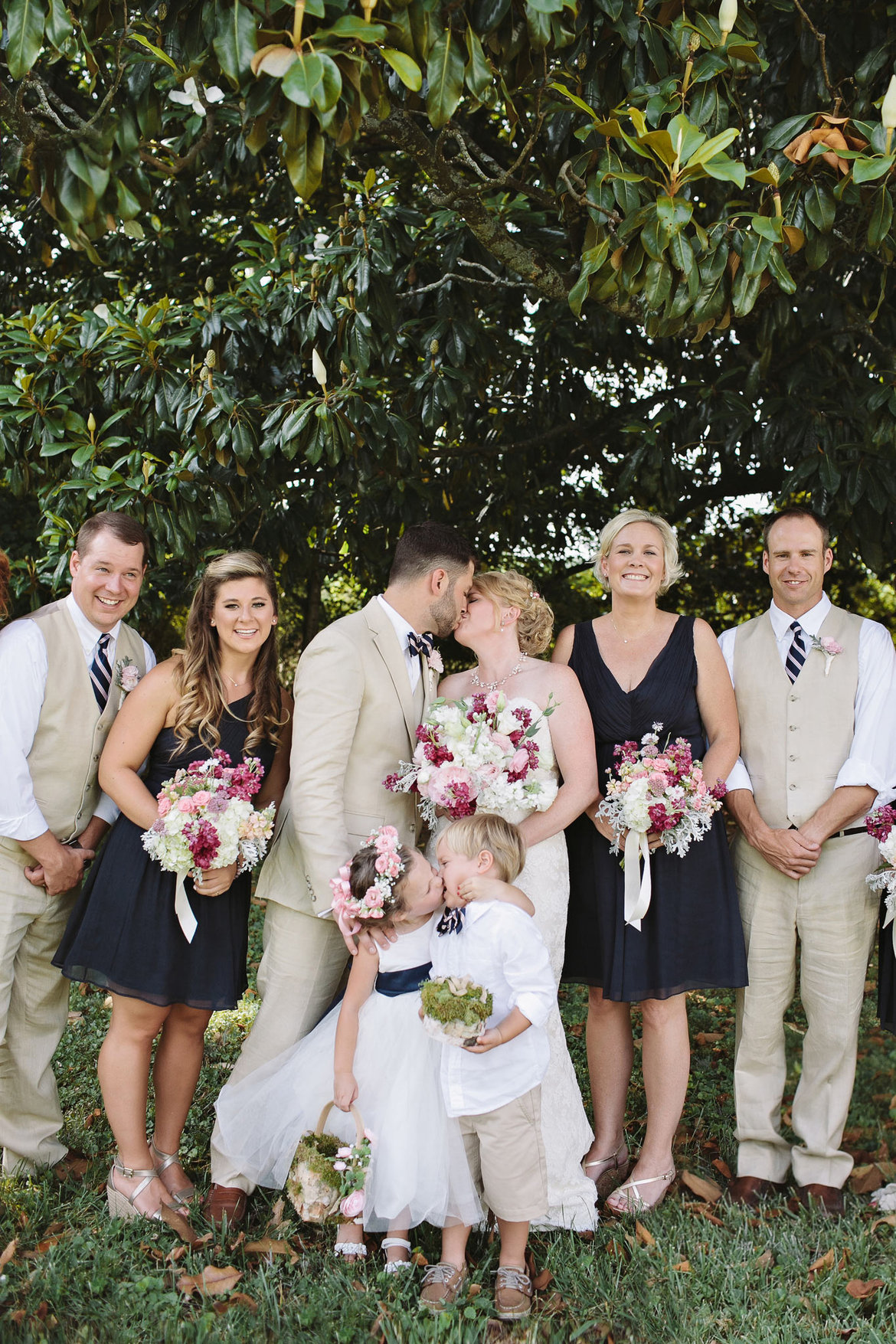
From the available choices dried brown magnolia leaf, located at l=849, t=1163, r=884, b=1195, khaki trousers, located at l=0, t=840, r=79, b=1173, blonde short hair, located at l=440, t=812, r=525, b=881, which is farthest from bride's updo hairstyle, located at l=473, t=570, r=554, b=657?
dried brown magnolia leaf, located at l=849, t=1163, r=884, b=1195

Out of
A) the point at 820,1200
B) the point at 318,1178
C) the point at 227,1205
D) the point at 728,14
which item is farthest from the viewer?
the point at 820,1200

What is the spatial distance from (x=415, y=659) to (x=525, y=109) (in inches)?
136

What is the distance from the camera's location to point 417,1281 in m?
3.32

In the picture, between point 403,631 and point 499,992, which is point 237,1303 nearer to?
point 499,992

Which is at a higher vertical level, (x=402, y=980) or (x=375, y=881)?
(x=375, y=881)

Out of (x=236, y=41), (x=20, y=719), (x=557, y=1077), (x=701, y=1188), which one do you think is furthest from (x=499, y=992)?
(x=236, y=41)

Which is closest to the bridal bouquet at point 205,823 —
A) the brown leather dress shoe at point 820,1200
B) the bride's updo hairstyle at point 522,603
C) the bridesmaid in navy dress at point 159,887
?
the bridesmaid in navy dress at point 159,887

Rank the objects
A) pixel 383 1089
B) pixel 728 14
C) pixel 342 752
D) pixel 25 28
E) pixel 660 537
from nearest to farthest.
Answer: pixel 25 28 < pixel 728 14 < pixel 383 1089 < pixel 342 752 < pixel 660 537

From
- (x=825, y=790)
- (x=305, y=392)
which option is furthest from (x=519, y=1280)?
(x=305, y=392)

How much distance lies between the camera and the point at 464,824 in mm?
3393

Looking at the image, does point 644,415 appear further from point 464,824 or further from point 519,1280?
point 519,1280

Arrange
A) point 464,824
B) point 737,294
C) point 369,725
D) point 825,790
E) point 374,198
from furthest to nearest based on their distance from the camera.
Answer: point 374,198
point 825,790
point 369,725
point 464,824
point 737,294

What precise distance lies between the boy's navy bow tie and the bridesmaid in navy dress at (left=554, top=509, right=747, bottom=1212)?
26.6 inches

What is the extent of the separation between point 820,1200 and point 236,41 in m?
4.01
